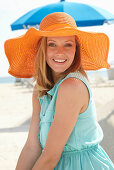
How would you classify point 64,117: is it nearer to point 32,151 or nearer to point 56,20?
point 32,151

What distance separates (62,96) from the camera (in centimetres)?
144

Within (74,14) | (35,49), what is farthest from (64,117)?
(74,14)

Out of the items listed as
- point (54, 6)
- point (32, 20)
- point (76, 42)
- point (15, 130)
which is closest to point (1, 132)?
point (15, 130)

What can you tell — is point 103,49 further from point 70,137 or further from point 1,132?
point 1,132

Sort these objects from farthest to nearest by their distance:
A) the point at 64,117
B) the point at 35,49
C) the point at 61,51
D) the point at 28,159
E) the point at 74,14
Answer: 1. the point at 74,14
2. the point at 35,49
3. the point at 28,159
4. the point at 61,51
5. the point at 64,117

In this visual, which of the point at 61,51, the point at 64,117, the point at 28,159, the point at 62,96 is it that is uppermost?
the point at 61,51

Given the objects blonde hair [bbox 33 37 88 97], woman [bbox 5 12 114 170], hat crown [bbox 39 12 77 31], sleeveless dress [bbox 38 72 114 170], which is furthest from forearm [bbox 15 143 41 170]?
hat crown [bbox 39 12 77 31]

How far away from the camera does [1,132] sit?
4547 millimetres

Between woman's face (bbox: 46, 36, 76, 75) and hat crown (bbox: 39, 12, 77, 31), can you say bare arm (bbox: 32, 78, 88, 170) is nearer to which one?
woman's face (bbox: 46, 36, 76, 75)

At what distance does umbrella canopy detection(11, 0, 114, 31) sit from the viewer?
4832mm

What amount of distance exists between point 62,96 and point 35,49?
2.15 feet

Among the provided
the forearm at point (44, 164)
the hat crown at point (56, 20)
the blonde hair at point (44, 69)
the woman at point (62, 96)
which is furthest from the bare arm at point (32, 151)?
the hat crown at point (56, 20)

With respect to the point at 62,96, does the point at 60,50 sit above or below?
above

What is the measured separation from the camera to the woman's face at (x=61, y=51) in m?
1.60
